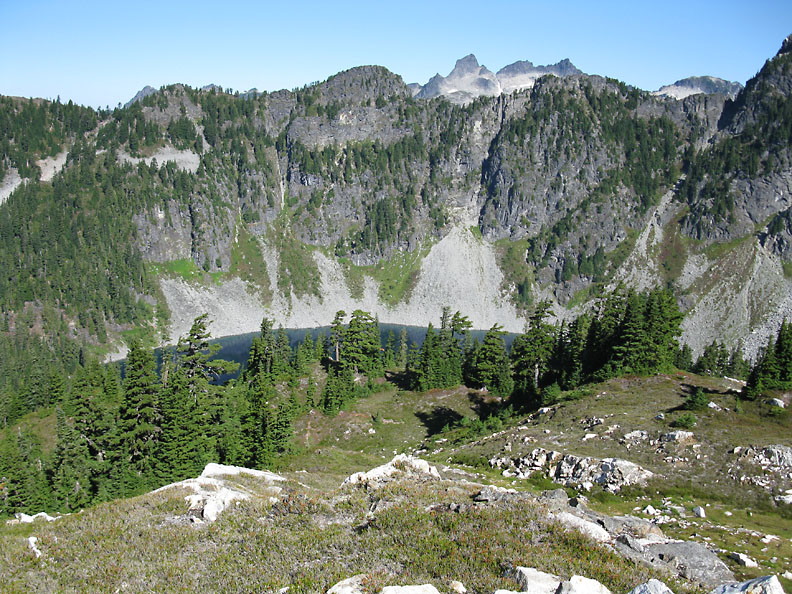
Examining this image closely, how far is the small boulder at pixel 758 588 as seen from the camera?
16.5 m

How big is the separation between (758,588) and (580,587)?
582 cm

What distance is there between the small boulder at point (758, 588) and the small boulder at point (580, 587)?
4.18m

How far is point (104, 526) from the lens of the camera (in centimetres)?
2423

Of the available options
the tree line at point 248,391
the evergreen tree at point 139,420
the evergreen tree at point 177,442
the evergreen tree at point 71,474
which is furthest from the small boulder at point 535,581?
the evergreen tree at point 71,474

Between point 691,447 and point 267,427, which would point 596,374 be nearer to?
point 691,447

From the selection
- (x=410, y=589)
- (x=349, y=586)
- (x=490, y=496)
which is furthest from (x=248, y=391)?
(x=410, y=589)

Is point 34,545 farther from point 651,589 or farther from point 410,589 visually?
point 651,589

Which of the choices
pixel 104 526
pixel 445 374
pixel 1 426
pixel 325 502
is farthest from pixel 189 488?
pixel 1 426

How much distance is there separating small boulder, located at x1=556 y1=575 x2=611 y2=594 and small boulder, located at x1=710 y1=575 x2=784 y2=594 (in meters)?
4.18

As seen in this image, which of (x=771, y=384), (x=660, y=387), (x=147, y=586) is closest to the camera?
(x=147, y=586)

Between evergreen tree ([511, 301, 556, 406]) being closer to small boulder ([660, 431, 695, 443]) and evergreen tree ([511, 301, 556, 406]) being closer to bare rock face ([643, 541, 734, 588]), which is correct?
small boulder ([660, 431, 695, 443])

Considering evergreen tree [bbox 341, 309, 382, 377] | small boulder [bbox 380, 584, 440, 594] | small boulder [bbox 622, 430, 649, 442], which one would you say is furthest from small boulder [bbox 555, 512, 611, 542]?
evergreen tree [bbox 341, 309, 382, 377]

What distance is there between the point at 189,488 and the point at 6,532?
8.20 m

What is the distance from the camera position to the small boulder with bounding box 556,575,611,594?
16.1m
